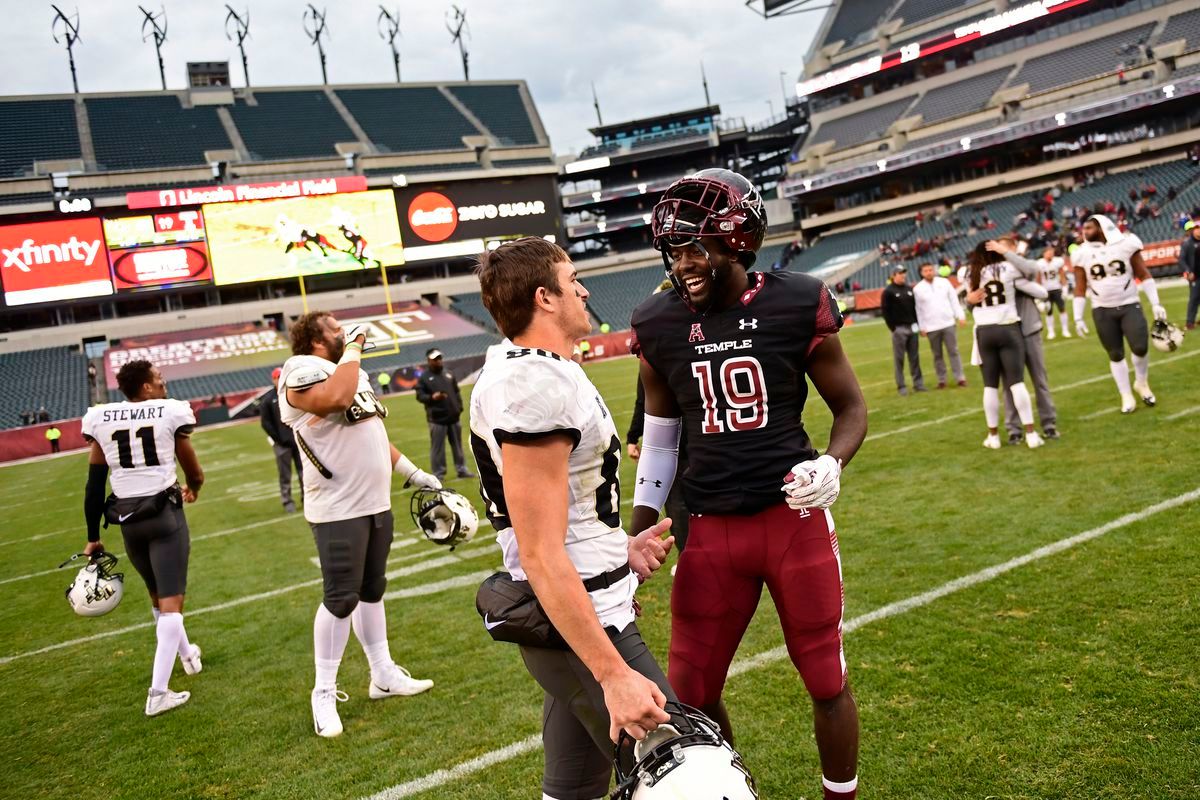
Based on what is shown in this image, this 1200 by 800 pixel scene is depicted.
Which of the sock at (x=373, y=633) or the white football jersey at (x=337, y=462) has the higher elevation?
the white football jersey at (x=337, y=462)

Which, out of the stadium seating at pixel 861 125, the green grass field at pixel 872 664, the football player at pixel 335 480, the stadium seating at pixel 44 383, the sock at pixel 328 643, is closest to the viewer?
the green grass field at pixel 872 664

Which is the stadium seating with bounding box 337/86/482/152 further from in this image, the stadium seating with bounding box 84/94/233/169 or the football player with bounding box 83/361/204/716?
the football player with bounding box 83/361/204/716

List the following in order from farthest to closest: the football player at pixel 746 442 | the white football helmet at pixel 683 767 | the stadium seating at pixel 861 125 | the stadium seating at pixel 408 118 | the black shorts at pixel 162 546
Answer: the stadium seating at pixel 408 118
the stadium seating at pixel 861 125
the black shorts at pixel 162 546
the football player at pixel 746 442
the white football helmet at pixel 683 767

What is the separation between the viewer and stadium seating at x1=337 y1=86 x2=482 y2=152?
5297cm

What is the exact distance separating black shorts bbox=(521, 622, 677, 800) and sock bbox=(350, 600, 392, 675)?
2.69 metres

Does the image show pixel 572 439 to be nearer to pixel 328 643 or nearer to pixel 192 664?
pixel 328 643

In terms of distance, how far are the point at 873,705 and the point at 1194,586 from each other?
2.05 m

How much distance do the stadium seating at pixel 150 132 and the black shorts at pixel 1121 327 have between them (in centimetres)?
4852

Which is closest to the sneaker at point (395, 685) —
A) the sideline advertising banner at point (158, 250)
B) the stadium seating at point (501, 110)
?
the sideline advertising banner at point (158, 250)

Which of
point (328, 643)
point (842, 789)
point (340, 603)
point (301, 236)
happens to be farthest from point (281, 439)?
point (301, 236)

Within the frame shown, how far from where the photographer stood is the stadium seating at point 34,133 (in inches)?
1779

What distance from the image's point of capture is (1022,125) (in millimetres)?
44000

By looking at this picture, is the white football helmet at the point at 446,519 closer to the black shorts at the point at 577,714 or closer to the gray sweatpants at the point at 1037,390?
the black shorts at the point at 577,714

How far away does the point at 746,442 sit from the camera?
2963mm
